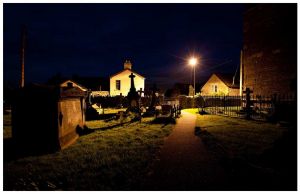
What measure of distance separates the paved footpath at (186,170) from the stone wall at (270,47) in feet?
48.2

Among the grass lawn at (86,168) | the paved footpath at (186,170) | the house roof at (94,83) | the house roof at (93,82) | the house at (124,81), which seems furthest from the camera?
the house roof at (94,83)

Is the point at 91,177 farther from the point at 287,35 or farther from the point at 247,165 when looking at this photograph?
the point at 287,35

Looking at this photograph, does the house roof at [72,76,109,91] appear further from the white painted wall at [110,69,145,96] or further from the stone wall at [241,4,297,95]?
the stone wall at [241,4,297,95]

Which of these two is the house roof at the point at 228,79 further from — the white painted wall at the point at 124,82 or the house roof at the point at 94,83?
the house roof at the point at 94,83

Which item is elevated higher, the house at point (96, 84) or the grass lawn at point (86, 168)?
the house at point (96, 84)

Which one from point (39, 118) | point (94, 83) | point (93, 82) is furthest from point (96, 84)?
point (39, 118)

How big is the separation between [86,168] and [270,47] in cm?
1972

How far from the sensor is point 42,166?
18.4 ft

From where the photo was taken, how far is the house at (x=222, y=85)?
140 feet

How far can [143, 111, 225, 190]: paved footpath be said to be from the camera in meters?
4.34

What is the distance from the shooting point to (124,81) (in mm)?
40500

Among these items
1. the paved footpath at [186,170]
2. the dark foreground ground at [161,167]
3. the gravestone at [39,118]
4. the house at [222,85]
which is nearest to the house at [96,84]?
the house at [222,85]

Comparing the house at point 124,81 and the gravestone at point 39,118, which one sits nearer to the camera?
the gravestone at point 39,118

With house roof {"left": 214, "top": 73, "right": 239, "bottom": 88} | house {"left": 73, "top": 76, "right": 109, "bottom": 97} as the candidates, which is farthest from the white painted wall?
house roof {"left": 214, "top": 73, "right": 239, "bottom": 88}
